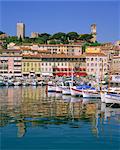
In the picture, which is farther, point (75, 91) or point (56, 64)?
point (56, 64)

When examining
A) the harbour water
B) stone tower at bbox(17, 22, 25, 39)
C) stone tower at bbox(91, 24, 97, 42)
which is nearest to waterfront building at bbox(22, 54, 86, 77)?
stone tower at bbox(91, 24, 97, 42)

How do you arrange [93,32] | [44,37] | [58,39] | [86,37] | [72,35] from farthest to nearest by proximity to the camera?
[93,32] → [86,37] → [72,35] → [44,37] → [58,39]

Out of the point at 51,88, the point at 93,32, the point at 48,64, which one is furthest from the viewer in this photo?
the point at 93,32

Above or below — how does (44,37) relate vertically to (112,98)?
above

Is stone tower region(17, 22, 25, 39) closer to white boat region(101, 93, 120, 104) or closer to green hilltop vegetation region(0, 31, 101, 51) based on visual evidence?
green hilltop vegetation region(0, 31, 101, 51)

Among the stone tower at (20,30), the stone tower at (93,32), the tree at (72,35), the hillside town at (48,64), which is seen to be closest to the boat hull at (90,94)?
the hillside town at (48,64)

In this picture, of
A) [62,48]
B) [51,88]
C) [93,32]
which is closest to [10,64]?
[62,48]

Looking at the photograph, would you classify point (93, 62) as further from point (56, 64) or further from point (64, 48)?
point (64, 48)

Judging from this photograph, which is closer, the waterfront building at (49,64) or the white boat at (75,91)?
the white boat at (75,91)

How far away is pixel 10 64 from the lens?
6500cm

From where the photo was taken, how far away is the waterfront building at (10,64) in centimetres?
6478

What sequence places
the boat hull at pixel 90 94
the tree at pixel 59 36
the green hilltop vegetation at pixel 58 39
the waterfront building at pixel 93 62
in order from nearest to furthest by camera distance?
the boat hull at pixel 90 94, the waterfront building at pixel 93 62, the green hilltop vegetation at pixel 58 39, the tree at pixel 59 36

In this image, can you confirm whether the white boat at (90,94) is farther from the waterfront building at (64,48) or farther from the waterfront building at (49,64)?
the waterfront building at (64,48)

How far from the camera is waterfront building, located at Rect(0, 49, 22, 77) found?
213 ft
